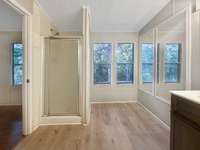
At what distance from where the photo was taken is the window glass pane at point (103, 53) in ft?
20.6

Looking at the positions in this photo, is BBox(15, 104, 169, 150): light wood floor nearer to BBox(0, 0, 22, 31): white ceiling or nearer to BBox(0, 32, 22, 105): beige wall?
BBox(0, 32, 22, 105): beige wall

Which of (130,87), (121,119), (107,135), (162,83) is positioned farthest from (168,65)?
(130,87)

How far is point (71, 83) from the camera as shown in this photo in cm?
411

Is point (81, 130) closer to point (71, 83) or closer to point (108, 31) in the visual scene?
point (71, 83)

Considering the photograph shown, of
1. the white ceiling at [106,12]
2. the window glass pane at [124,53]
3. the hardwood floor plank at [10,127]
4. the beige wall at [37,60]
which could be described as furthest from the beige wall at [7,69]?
the window glass pane at [124,53]

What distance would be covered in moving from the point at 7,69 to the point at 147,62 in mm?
4003

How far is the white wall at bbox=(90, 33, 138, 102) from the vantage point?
20.5ft

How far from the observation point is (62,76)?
13.5ft

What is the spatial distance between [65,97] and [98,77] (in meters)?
2.34

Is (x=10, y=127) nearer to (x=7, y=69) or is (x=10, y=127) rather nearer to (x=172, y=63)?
(x=7, y=69)

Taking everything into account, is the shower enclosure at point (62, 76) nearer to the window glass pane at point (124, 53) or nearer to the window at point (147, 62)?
the window at point (147, 62)

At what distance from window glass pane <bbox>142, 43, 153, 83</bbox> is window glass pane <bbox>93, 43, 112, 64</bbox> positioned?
114 centimetres

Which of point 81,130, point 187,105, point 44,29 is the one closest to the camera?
point 187,105

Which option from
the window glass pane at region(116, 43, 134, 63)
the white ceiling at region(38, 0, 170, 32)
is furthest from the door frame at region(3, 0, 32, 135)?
the window glass pane at region(116, 43, 134, 63)
